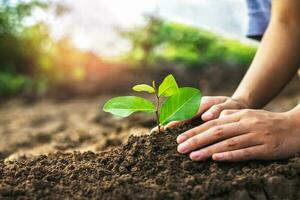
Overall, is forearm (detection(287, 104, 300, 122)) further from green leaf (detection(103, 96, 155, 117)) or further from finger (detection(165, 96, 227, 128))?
green leaf (detection(103, 96, 155, 117))

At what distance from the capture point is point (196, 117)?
222 cm

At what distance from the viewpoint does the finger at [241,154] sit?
1850 millimetres

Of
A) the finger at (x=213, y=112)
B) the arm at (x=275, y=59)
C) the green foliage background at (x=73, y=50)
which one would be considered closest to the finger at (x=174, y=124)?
the finger at (x=213, y=112)

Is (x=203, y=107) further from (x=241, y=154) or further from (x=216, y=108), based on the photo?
(x=241, y=154)

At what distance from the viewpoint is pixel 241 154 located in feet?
6.08

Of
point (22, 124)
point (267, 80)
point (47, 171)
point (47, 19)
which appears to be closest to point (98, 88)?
point (47, 19)

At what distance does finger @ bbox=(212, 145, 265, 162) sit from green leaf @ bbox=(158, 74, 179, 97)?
0.30 meters

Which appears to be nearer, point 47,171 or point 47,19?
point 47,171

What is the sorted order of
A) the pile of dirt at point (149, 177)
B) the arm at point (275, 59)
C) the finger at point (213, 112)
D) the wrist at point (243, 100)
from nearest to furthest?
the pile of dirt at point (149, 177)
the finger at point (213, 112)
the wrist at point (243, 100)
the arm at point (275, 59)

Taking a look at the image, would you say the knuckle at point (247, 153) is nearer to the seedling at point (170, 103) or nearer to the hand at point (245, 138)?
the hand at point (245, 138)

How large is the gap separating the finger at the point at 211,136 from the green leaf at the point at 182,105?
4.8 inches

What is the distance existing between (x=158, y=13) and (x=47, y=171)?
16.6ft

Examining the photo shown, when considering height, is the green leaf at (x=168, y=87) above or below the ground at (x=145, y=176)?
above

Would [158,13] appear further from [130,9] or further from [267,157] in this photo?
[267,157]
